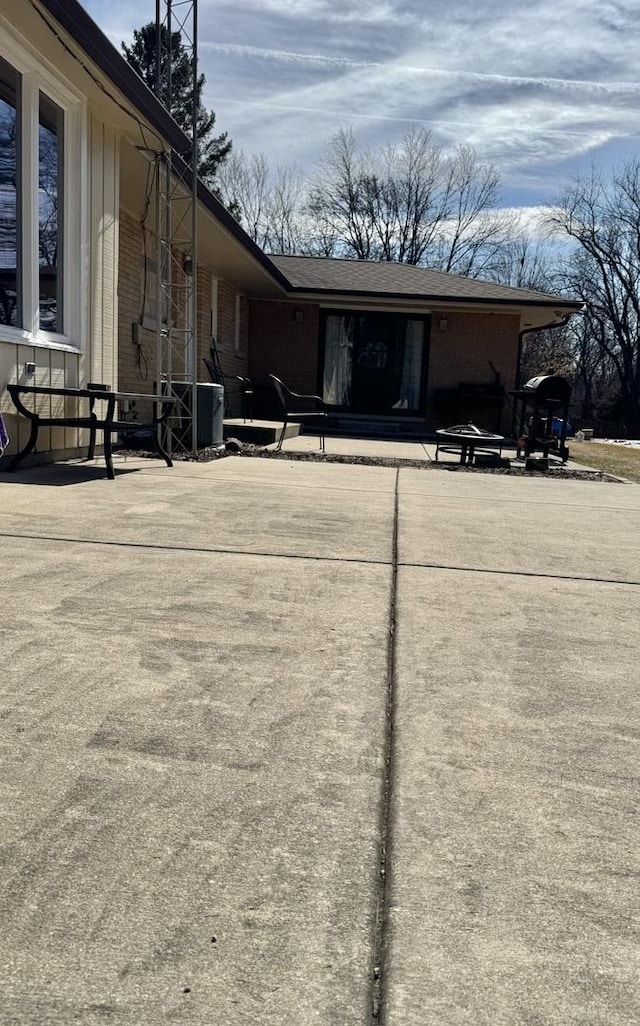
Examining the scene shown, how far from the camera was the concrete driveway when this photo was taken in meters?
1.19

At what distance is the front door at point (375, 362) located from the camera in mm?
16828

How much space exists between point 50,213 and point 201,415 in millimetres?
3277

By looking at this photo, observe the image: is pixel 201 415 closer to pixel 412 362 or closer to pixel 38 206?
pixel 38 206

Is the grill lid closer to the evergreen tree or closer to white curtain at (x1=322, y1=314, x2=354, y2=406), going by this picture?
white curtain at (x1=322, y1=314, x2=354, y2=406)

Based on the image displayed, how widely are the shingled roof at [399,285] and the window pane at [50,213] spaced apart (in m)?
9.27

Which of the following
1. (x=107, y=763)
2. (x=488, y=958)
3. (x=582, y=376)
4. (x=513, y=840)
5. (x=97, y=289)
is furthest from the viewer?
(x=582, y=376)

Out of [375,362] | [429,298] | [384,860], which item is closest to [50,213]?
[384,860]

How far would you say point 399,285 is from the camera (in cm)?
1622

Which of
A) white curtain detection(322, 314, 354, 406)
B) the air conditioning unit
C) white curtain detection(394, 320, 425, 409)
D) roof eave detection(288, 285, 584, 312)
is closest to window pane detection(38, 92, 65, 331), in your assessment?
the air conditioning unit

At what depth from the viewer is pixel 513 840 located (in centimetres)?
156

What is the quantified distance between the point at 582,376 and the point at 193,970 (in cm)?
5184

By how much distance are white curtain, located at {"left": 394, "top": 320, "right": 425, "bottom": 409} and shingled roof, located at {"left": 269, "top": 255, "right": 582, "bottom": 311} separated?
0.97 meters

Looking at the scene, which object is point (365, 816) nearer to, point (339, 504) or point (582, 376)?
point (339, 504)

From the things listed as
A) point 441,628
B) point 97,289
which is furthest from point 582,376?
point 441,628
